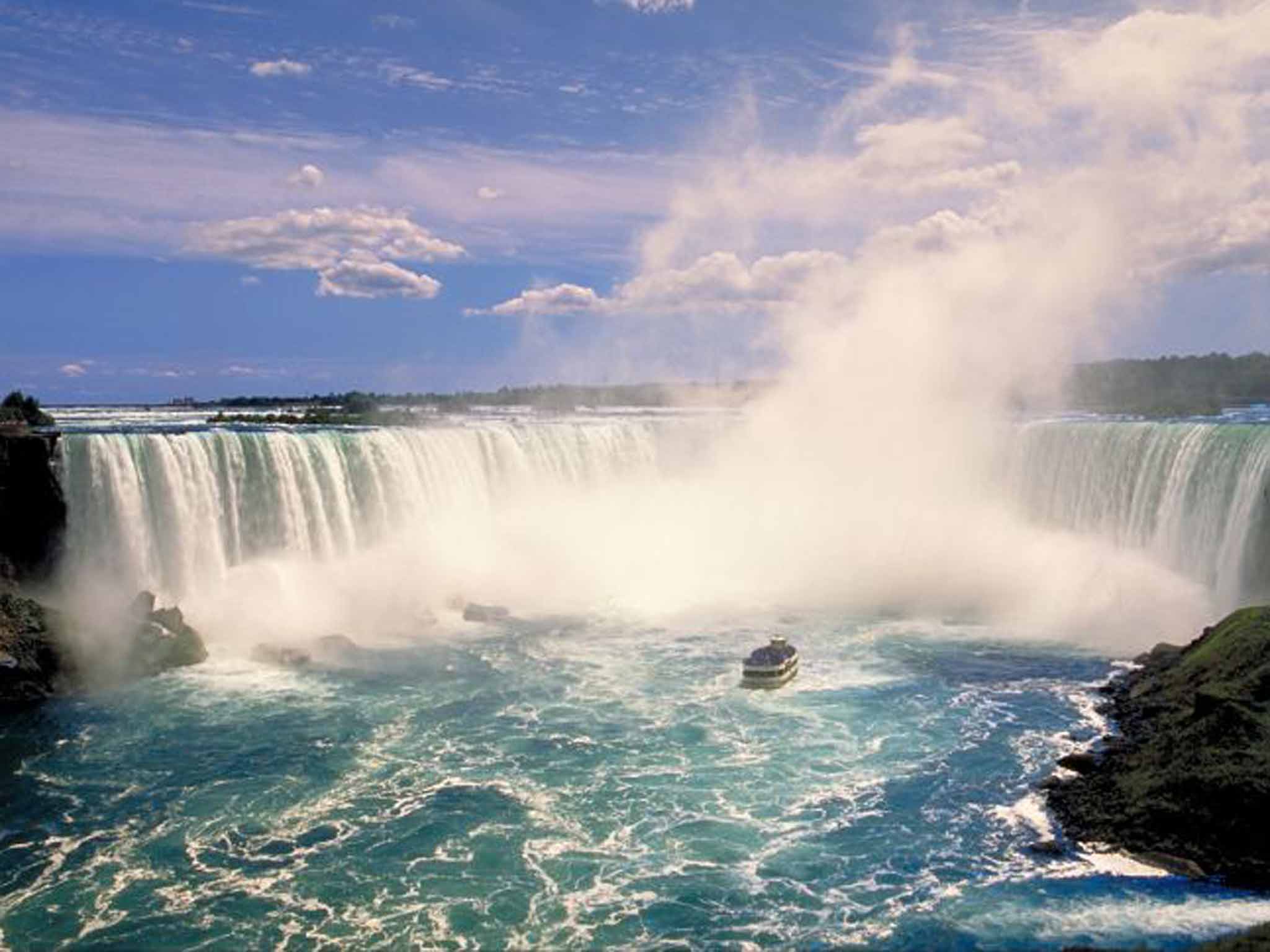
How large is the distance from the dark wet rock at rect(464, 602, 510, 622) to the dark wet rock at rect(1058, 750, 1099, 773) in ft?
61.4

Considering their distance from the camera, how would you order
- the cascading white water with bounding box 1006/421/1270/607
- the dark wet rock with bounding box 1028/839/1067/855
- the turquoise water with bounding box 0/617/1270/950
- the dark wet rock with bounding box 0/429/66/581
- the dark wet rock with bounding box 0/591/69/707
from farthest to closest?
the cascading white water with bounding box 1006/421/1270/607 → the dark wet rock with bounding box 0/429/66/581 → the dark wet rock with bounding box 0/591/69/707 → the dark wet rock with bounding box 1028/839/1067/855 → the turquoise water with bounding box 0/617/1270/950

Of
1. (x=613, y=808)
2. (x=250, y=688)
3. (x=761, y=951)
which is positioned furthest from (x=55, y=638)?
(x=761, y=951)

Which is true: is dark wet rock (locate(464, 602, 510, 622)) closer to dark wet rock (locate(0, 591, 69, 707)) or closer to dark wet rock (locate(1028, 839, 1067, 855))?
dark wet rock (locate(0, 591, 69, 707))

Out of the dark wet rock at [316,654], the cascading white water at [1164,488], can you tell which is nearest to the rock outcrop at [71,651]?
the dark wet rock at [316,654]

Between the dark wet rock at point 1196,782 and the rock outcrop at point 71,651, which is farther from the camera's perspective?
the rock outcrop at point 71,651

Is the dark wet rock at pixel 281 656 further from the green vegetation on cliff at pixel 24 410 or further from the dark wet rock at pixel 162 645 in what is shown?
the green vegetation on cliff at pixel 24 410

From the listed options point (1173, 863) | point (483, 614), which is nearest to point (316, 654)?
point (483, 614)

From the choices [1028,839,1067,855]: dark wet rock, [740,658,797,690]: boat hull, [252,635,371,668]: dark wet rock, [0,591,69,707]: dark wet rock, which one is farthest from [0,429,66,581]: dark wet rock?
[1028,839,1067,855]: dark wet rock

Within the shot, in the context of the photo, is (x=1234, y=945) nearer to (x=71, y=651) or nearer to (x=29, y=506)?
(x=71, y=651)

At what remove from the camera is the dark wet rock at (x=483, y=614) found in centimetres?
3378

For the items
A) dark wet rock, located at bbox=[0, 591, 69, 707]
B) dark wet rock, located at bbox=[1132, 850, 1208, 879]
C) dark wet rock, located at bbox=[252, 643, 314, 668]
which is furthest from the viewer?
dark wet rock, located at bbox=[252, 643, 314, 668]

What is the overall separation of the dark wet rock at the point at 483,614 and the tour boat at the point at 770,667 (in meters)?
10.3

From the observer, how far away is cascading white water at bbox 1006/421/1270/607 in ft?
99.1

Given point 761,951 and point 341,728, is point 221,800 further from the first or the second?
point 761,951
